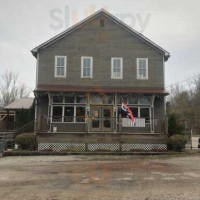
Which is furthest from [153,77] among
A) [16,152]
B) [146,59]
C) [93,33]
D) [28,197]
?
[28,197]

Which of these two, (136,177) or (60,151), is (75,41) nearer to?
(60,151)

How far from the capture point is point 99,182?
27.3ft

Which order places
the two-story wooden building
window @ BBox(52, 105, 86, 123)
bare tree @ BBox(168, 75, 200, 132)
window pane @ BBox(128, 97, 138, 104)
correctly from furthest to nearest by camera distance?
bare tree @ BBox(168, 75, 200, 132), window pane @ BBox(128, 97, 138, 104), window @ BBox(52, 105, 86, 123), the two-story wooden building

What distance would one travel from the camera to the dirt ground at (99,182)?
683cm

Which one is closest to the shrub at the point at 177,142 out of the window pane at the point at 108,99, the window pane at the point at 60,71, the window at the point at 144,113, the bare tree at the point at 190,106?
the window at the point at 144,113

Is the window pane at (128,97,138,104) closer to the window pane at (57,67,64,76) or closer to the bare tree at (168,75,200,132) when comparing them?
the window pane at (57,67,64,76)

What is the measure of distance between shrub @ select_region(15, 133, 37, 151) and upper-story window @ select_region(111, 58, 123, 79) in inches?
297

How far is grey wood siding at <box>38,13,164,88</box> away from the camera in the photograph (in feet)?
66.5

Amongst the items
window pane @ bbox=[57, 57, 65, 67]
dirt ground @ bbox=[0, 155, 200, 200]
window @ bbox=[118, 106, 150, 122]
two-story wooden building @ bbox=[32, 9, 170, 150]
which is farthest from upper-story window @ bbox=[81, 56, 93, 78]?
dirt ground @ bbox=[0, 155, 200, 200]

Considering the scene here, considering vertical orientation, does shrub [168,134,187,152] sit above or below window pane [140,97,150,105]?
below

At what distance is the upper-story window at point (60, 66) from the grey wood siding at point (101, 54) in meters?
0.24

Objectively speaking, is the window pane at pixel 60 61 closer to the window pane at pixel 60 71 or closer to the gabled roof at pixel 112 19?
the window pane at pixel 60 71

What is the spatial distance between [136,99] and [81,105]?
4.07 meters

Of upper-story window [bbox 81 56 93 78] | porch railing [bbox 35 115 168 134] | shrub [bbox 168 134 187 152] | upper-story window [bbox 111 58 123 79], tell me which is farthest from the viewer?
upper-story window [bbox 111 58 123 79]
